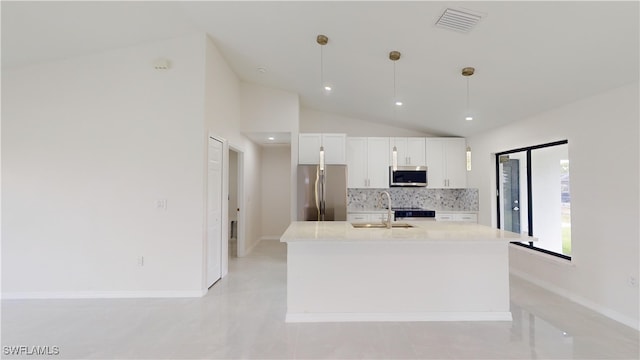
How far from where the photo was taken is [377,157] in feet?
18.4

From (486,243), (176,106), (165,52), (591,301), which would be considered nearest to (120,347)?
(176,106)

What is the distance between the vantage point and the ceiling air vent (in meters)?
2.36

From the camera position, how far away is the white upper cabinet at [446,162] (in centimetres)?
557

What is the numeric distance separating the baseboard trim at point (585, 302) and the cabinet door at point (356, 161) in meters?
2.83

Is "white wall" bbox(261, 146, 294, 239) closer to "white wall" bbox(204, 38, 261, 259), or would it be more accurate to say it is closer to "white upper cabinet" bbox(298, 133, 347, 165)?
"white wall" bbox(204, 38, 261, 259)

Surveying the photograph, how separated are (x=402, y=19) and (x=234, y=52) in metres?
2.33

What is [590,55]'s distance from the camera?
250 centimetres

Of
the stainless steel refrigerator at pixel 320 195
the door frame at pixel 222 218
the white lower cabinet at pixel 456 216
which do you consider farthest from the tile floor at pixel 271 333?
the white lower cabinet at pixel 456 216

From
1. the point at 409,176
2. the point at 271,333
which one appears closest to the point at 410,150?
the point at 409,176

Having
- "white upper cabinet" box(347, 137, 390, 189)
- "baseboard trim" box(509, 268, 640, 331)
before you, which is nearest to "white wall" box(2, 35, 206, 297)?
"white upper cabinet" box(347, 137, 390, 189)

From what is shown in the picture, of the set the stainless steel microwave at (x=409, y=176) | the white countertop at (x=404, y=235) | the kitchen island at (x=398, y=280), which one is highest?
the stainless steel microwave at (x=409, y=176)

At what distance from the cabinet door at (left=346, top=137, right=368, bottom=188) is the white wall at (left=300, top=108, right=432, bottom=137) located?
48 centimetres

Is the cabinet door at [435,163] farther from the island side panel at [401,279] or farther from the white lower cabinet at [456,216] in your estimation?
the island side panel at [401,279]

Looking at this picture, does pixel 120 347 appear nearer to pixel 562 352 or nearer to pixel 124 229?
pixel 124 229
